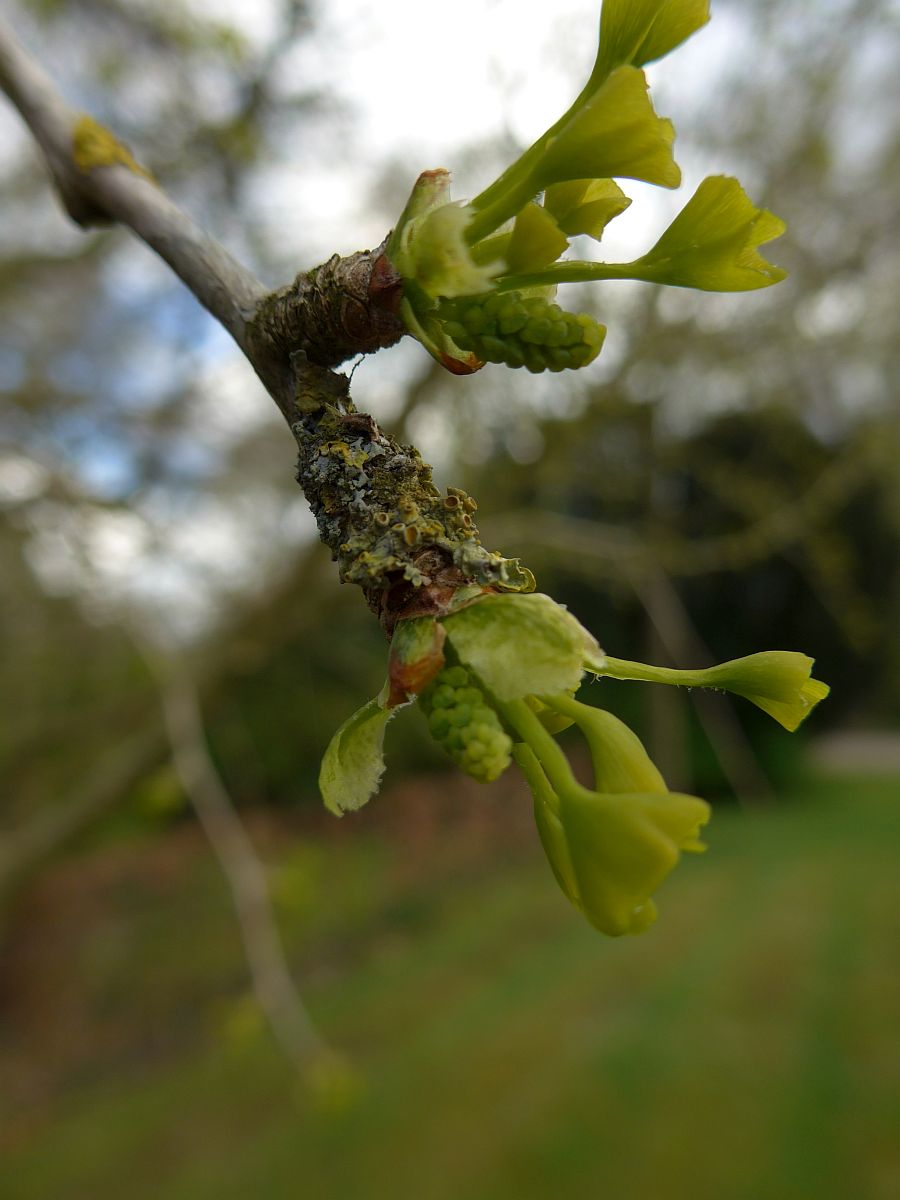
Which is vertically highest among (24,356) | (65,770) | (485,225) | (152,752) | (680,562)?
(24,356)

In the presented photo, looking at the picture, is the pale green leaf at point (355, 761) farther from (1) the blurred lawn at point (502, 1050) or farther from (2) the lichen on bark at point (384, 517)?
(1) the blurred lawn at point (502, 1050)

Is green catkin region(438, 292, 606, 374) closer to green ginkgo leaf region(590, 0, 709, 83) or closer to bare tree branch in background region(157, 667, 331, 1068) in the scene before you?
green ginkgo leaf region(590, 0, 709, 83)

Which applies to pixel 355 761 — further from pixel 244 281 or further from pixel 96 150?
pixel 96 150

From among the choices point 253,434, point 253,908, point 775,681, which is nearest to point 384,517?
point 775,681

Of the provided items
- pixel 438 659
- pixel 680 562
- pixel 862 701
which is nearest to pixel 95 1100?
pixel 680 562

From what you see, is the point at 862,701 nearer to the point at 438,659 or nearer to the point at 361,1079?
the point at 361,1079

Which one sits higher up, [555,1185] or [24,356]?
[24,356]
